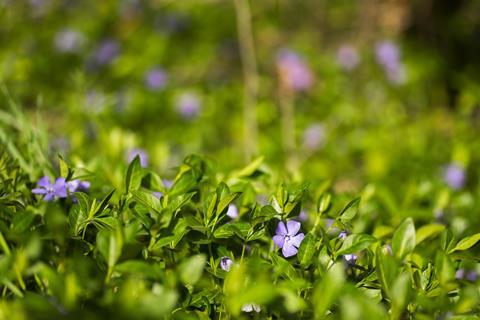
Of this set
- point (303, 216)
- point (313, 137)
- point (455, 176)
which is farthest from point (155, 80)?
point (303, 216)

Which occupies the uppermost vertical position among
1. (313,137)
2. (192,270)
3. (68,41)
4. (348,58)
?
(192,270)

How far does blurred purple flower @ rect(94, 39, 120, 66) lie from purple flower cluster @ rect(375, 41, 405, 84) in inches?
69.0

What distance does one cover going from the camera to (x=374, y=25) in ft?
13.3

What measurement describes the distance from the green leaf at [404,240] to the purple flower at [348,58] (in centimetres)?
283

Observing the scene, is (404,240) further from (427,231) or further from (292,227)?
(427,231)

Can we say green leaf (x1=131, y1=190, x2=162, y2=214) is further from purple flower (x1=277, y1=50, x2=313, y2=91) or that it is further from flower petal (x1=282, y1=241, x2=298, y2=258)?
purple flower (x1=277, y1=50, x2=313, y2=91)

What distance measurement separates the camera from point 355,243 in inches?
46.0

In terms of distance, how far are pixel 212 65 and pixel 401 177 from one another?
6.53 feet

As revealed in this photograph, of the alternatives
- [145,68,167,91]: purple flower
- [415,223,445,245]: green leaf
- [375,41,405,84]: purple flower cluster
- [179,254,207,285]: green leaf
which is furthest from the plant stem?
[179,254,207,285]: green leaf

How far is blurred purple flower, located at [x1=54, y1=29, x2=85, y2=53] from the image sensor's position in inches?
165

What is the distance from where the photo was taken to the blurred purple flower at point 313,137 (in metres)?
3.21

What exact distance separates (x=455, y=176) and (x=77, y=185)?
4.98ft

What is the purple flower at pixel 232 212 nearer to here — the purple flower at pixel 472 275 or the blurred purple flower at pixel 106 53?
the purple flower at pixel 472 275

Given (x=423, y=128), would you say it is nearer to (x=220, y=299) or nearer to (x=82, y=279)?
(x=220, y=299)
